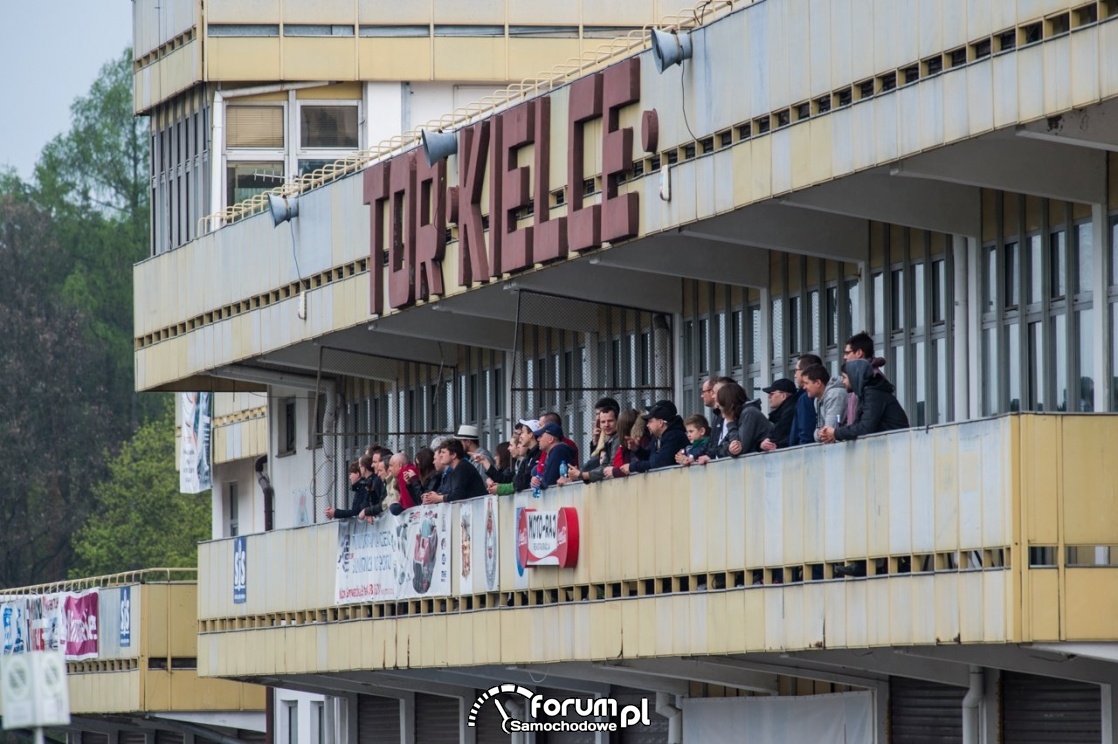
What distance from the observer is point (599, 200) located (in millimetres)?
26906

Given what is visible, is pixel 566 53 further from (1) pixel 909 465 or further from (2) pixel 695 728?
(1) pixel 909 465

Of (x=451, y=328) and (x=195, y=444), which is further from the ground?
(x=451, y=328)

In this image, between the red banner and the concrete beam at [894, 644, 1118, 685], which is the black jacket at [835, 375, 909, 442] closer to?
the concrete beam at [894, 644, 1118, 685]

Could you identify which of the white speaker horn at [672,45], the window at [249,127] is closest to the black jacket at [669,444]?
the white speaker horn at [672,45]

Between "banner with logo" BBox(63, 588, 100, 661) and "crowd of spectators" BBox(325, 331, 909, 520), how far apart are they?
47.7 feet

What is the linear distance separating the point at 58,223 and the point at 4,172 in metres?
8.62

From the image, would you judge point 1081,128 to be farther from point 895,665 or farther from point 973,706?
point 973,706

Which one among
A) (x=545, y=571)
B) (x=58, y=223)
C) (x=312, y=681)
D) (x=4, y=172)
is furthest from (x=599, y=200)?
(x=4, y=172)

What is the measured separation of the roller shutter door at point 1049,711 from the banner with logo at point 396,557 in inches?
350

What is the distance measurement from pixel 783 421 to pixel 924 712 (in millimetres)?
3694

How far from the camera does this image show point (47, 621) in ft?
160

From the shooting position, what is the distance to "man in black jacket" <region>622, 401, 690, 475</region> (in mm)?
24516

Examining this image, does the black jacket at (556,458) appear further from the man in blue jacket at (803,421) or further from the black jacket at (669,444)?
the man in blue jacket at (803,421)

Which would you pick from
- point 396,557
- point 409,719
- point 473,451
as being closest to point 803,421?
point 473,451
